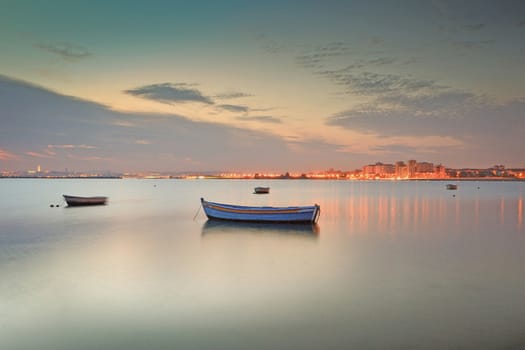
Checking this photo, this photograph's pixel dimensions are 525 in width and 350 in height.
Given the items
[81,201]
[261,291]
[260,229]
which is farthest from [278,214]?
[81,201]

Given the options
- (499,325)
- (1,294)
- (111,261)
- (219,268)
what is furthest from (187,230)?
(499,325)

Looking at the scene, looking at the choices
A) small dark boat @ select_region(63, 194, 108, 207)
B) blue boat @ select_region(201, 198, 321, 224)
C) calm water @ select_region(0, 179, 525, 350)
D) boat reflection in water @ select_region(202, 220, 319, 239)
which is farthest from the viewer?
small dark boat @ select_region(63, 194, 108, 207)

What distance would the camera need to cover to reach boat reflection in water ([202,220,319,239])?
2028 cm

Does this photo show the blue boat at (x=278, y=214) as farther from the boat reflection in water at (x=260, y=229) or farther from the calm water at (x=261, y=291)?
the calm water at (x=261, y=291)

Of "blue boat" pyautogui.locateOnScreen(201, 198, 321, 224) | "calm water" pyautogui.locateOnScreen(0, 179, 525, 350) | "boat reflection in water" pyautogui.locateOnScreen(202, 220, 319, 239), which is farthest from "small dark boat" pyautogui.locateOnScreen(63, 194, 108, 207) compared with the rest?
"blue boat" pyautogui.locateOnScreen(201, 198, 321, 224)

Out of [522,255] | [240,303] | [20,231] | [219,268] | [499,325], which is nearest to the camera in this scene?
[499,325]

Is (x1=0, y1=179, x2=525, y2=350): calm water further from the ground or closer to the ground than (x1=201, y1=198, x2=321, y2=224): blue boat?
closer to the ground

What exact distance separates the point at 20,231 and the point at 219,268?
583 inches

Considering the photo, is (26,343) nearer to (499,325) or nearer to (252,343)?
(252,343)

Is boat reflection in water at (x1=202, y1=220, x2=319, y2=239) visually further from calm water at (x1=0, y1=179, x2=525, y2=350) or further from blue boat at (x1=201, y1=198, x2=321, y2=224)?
calm water at (x1=0, y1=179, x2=525, y2=350)

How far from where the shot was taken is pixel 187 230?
22.0 meters

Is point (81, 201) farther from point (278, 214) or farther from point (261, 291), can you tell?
point (261, 291)

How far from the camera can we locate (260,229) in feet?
70.2

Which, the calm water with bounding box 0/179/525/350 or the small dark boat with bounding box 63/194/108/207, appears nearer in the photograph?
the calm water with bounding box 0/179/525/350
